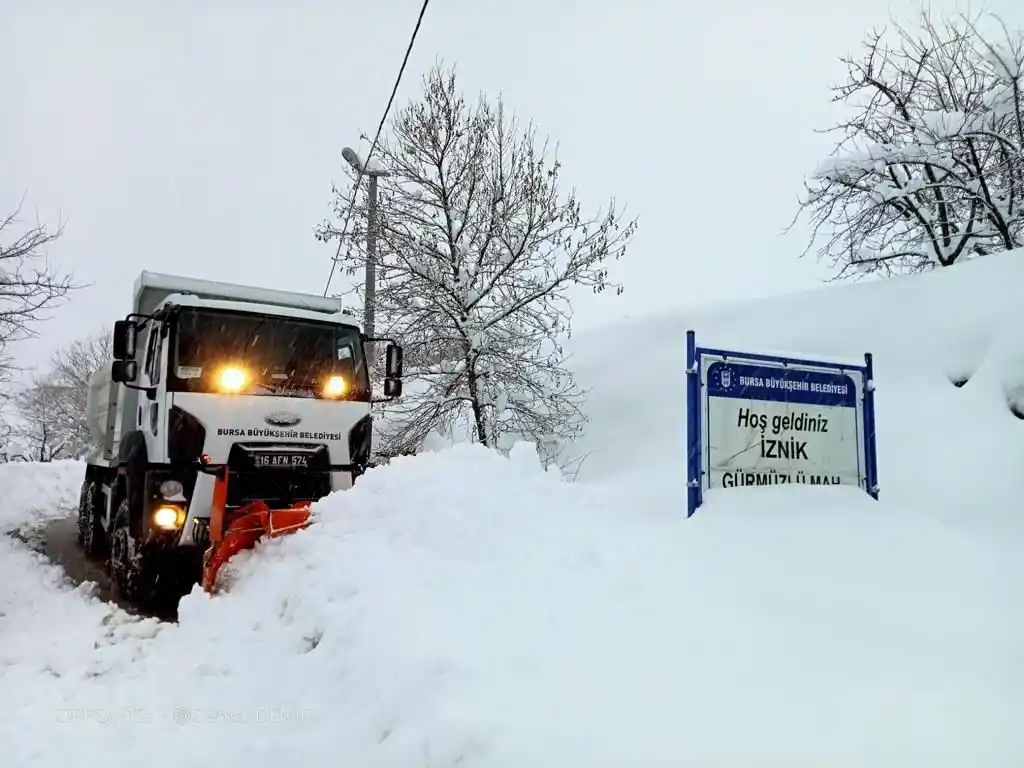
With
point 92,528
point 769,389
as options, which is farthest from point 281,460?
point 92,528

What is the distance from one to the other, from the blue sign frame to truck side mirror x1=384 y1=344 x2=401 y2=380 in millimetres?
3467

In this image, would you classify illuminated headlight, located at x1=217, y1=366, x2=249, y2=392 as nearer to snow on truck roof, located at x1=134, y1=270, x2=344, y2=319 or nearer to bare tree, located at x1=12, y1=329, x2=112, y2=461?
snow on truck roof, located at x1=134, y1=270, x2=344, y2=319

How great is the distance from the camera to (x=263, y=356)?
23.5 ft

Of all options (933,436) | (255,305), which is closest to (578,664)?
(255,305)

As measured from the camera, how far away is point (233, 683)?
14.4 ft

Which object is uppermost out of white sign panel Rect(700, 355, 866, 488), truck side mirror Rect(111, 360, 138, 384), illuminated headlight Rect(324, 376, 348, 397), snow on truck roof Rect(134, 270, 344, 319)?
snow on truck roof Rect(134, 270, 344, 319)

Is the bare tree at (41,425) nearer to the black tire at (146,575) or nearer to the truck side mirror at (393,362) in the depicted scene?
the black tire at (146,575)

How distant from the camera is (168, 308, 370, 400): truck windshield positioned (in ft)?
22.5

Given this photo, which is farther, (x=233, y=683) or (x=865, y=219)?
(x=865, y=219)

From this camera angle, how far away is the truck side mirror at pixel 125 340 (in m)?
7.28

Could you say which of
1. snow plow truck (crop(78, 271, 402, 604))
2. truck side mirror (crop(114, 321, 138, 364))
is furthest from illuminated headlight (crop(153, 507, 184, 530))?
truck side mirror (crop(114, 321, 138, 364))

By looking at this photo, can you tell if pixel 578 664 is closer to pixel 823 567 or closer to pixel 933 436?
pixel 823 567

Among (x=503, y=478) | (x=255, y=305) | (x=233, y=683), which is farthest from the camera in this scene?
(x=255, y=305)

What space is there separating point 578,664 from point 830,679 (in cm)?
108
